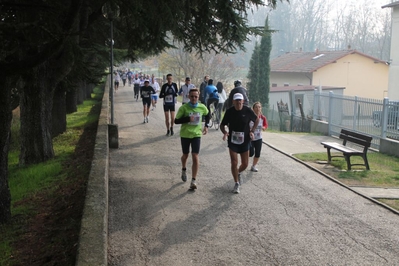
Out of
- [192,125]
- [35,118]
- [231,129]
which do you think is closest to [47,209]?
[192,125]

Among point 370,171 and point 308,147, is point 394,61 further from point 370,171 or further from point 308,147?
point 370,171

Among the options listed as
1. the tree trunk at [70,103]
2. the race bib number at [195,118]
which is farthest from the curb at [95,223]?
the tree trunk at [70,103]

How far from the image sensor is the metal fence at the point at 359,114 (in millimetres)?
15195

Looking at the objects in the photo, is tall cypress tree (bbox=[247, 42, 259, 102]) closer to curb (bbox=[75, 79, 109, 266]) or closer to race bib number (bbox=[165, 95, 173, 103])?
race bib number (bbox=[165, 95, 173, 103])

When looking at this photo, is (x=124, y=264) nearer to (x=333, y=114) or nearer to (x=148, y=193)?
(x=148, y=193)

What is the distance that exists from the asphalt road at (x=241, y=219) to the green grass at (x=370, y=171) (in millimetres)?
777

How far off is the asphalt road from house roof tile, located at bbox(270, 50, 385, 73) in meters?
37.8

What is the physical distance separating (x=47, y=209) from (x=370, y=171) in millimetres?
7476

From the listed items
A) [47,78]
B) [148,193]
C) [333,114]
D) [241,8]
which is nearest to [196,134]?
[148,193]

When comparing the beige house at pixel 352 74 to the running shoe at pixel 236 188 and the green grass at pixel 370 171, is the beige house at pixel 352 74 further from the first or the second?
the running shoe at pixel 236 188

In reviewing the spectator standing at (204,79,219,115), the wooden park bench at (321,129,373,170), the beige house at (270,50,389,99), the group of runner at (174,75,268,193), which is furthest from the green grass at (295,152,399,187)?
the beige house at (270,50,389,99)

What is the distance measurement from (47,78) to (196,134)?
16.0ft

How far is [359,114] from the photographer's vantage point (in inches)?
681

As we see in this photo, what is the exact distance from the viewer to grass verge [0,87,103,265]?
19.9 ft
